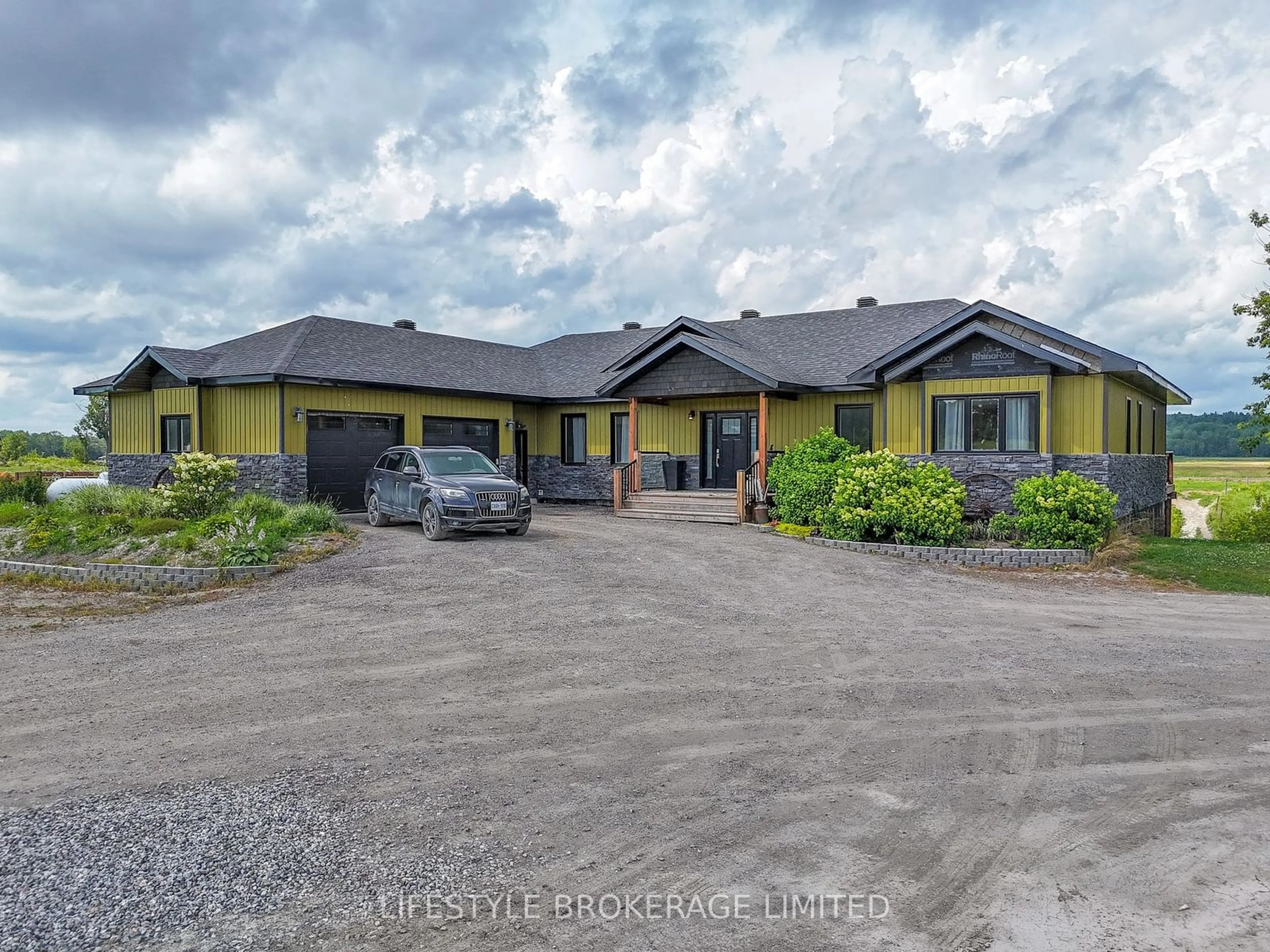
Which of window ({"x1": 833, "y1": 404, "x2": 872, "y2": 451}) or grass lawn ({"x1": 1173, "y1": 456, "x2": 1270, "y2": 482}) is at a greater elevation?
window ({"x1": 833, "y1": 404, "x2": 872, "y2": 451})

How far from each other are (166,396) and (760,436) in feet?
49.6

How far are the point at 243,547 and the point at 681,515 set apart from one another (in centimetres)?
1090

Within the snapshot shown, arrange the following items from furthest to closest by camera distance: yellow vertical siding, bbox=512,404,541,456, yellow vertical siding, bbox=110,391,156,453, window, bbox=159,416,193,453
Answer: yellow vertical siding, bbox=512,404,541,456 → yellow vertical siding, bbox=110,391,156,453 → window, bbox=159,416,193,453

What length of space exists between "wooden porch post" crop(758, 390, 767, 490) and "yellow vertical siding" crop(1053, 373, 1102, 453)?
6273 mm

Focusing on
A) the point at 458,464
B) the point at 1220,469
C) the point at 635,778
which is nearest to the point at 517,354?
the point at 458,464

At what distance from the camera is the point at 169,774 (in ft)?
17.8

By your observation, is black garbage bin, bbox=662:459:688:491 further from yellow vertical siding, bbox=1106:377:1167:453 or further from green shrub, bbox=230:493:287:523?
yellow vertical siding, bbox=1106:377:1167:453

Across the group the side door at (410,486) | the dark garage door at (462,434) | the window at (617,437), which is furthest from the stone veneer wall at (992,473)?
the dark garage door at (462,434)

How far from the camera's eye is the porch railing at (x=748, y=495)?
20984mm

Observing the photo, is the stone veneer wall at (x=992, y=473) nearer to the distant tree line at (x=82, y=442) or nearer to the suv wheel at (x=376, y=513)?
the suv wheel at (x=376, y=513)

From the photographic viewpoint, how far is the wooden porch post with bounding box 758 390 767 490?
2141 centimetres

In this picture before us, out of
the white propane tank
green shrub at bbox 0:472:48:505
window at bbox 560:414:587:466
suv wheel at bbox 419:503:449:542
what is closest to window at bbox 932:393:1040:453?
suv wheel at bbox 419:503:449:542

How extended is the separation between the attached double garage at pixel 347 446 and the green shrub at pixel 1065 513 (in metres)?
13.3

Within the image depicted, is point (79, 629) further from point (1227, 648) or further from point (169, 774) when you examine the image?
point (1227, 648)
